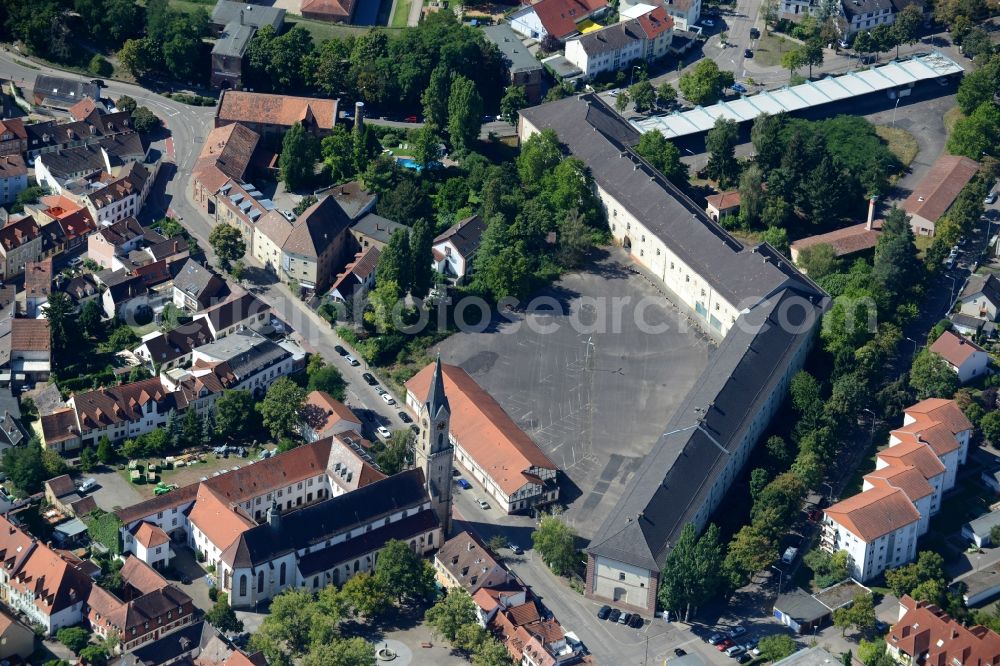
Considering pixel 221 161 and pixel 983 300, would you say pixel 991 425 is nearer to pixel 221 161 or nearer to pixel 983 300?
pixel 983 300

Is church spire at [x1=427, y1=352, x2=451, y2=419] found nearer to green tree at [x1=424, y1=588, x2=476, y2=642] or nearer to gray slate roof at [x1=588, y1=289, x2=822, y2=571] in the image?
green tree at [x1=424, y1=588, x2=476, y2=642]

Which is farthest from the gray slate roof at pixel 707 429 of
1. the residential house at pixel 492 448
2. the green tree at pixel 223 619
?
the green tree at pixel 223 619

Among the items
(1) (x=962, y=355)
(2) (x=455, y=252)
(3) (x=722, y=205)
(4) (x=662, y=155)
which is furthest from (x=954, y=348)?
(2) (x=455, y=252)

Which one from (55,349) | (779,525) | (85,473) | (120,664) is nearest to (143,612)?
(120,664)

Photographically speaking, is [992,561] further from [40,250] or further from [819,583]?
[40,250]

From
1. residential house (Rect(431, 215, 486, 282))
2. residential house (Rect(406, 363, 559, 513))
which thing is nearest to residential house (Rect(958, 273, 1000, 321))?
residential house (Rect(406, 363, 559, 513))

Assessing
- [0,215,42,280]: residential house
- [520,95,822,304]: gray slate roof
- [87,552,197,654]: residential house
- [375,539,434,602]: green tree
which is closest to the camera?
[87,552,197,654]: residential house

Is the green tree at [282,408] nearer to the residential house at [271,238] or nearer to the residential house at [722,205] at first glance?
the residential house at [271,238]
